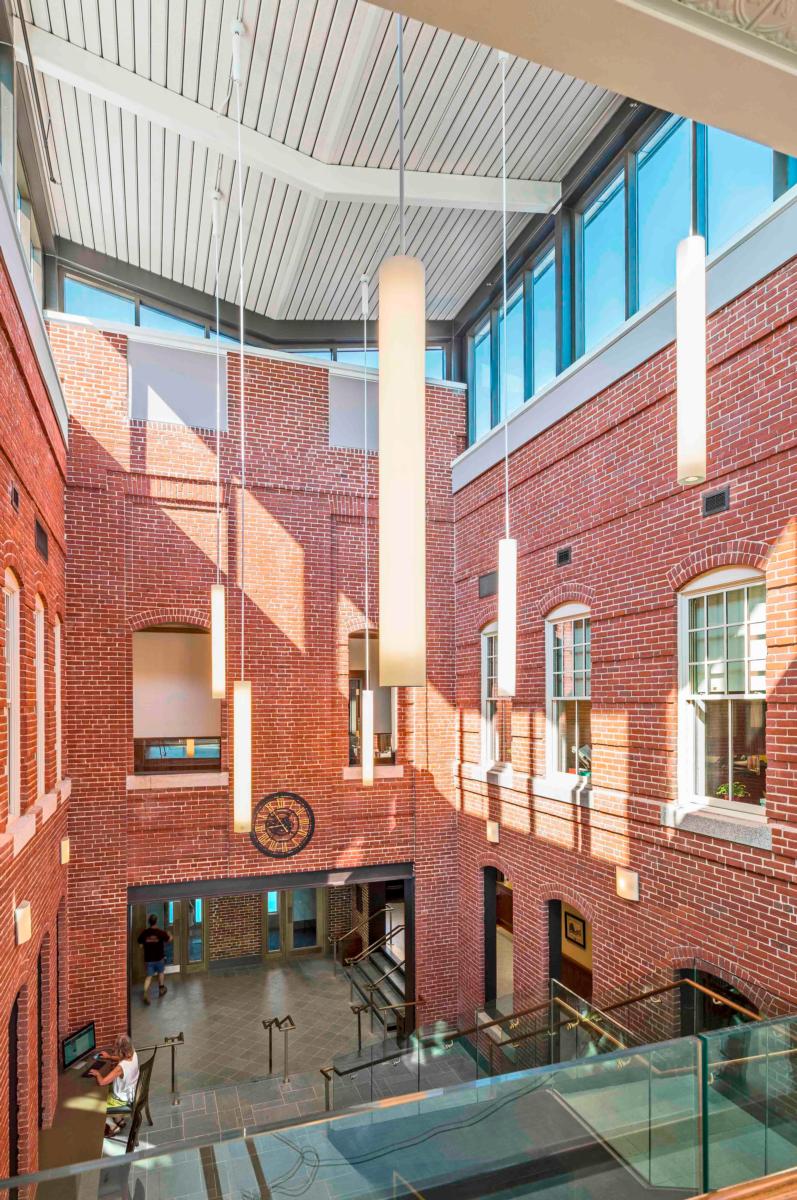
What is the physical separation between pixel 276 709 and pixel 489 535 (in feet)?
12.2

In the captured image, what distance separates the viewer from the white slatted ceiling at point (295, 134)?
21.5ft

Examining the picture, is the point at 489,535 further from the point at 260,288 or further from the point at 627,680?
the point at 260,288

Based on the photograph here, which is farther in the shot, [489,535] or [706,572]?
[489,535]

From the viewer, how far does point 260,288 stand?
35.6 ft

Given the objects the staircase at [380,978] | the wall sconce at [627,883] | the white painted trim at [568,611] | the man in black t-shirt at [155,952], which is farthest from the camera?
the man in black t-shirt at [155,952]

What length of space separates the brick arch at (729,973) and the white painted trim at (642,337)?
13.3 ft

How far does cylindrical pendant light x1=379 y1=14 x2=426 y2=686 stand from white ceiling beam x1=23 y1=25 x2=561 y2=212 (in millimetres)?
6590

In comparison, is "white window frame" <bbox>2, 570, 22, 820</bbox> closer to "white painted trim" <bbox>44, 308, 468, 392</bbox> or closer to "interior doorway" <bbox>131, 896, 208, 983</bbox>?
"white painted trim" <bbox>44, 308, 468, 392</bbox>

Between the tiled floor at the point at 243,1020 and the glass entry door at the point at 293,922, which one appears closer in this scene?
the tiled floor at the point at 243,1020

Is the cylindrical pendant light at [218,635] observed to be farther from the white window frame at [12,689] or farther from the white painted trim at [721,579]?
the white painted trim at [721,579]

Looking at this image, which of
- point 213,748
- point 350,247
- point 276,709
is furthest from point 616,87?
point 213,748

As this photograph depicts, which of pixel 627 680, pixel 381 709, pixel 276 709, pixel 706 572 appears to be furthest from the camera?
pixel 381 709

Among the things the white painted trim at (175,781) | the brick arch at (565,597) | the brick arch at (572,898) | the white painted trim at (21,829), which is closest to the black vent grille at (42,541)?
the white painted trim at (21,829)

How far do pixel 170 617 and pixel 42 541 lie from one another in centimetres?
270
